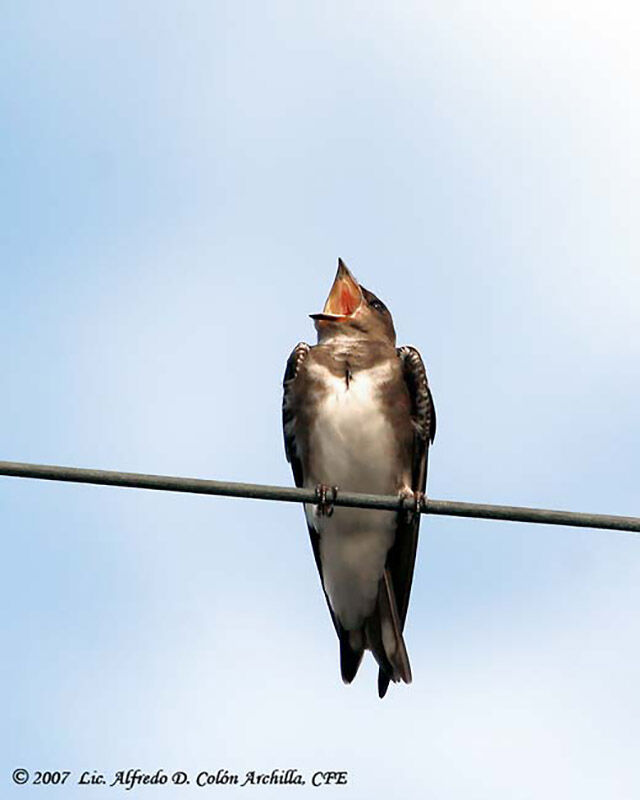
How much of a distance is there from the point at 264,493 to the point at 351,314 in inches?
189

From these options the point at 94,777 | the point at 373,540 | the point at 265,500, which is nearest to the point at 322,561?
the point at 373,540

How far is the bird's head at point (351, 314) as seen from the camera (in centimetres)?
1065

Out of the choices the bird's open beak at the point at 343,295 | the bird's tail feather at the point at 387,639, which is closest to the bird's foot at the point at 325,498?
the bird's tail feather at the point at 387,639

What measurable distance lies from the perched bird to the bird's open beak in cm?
37

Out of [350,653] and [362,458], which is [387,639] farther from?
[362,458]

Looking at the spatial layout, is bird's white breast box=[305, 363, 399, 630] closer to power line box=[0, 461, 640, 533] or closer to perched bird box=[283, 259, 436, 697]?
perched bird box=[283, 259, 436, 697]

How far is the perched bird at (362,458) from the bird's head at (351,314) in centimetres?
1

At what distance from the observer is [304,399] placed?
10.1m

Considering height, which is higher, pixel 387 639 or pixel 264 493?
pixel 264 493

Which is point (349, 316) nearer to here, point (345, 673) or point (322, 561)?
point (322, 561)

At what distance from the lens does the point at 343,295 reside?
37.2 feet

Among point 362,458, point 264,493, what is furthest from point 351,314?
point 264,493

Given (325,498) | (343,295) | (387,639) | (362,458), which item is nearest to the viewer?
(325,498)

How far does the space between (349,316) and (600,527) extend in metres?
4.82
